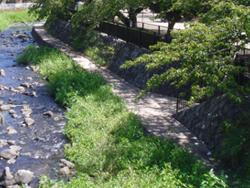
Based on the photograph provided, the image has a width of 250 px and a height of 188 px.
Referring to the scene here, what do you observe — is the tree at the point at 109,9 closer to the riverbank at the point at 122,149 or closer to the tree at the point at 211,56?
the riverbank at the point at 122,149

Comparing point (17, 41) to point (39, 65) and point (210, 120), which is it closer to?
point (39, 65)

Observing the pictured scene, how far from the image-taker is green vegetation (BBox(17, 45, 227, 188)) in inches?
→ 254

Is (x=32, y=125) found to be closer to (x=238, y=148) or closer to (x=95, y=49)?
(x=238, y=148)

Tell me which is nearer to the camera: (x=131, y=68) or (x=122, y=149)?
(x=122, y=149)

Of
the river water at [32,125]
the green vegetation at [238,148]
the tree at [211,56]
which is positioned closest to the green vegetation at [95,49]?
the river water at [32,125]

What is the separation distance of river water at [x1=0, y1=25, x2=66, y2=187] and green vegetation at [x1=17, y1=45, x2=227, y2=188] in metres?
0.52

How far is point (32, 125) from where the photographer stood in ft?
36.6

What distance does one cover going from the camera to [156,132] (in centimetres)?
896

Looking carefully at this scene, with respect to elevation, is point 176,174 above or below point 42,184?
above

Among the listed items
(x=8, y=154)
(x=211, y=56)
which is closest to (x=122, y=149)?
(x=211, y=56)

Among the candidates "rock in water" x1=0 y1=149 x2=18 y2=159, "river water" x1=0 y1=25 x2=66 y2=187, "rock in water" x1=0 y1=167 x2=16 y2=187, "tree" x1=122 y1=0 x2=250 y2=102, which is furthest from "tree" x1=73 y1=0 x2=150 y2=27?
"rock in water" x1=0 y1=167 x2=16 y2=187

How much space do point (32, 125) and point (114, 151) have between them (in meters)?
4.17

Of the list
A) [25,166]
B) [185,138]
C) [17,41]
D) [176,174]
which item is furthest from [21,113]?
[17,41]

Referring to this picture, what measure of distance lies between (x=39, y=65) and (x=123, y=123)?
431 inches
